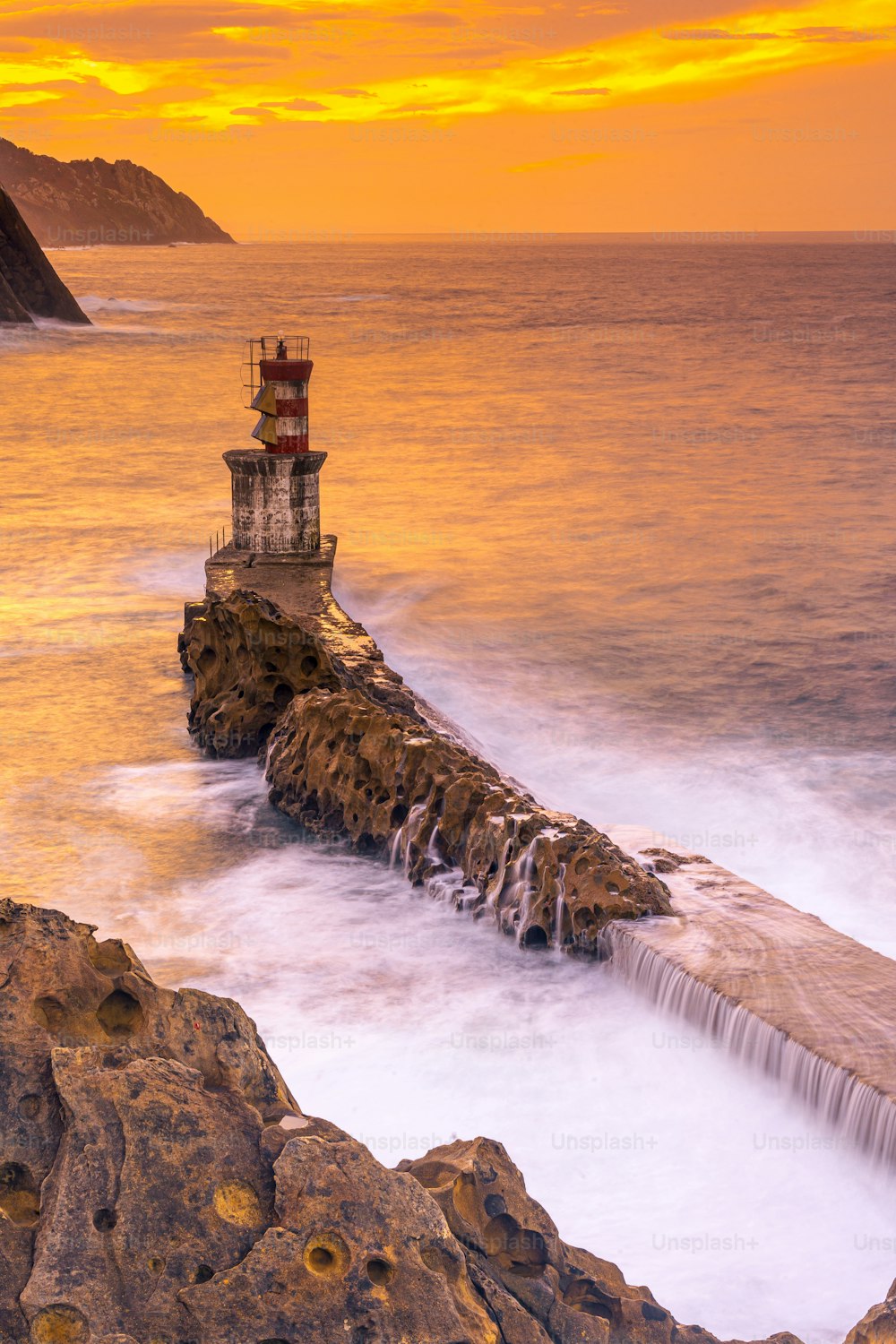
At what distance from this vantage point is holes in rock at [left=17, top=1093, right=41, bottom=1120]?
11.3ft

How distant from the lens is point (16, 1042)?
3.59 m

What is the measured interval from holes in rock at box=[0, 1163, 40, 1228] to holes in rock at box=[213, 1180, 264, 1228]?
424mm

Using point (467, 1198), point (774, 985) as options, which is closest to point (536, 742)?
point (774, 985)

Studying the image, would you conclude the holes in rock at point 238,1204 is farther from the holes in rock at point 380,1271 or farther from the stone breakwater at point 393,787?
the stone breakwater at point 393,787

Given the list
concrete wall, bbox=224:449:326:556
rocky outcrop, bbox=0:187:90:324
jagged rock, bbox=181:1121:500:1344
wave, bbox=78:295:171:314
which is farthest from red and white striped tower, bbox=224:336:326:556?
wave, bbox=78:295:171:314

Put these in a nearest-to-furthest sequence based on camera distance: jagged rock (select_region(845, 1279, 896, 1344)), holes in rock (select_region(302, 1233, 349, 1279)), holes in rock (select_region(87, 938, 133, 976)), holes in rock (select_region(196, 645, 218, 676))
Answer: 1. holes in rock (select_region(302, 1233, 349, 1279))
2. jagged rock (select_region(845, 1279, 896, 1344))
3. holes in rock (select_region(87, 938, 133, 976))
4. holes in rock (select_region(196, 645, 218, 676))

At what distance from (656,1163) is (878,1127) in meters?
1.00

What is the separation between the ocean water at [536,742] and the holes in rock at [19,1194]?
115 inches

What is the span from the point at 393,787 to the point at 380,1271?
6.23m

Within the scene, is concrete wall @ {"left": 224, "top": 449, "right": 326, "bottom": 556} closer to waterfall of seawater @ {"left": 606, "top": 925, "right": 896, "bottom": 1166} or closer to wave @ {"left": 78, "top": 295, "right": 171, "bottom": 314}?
waterfall of seawater @ {"left": 606, "top": 925, "right": 896, "bottom": 1166}

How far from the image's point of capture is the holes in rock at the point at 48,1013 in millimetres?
3697

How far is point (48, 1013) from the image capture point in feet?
12.3

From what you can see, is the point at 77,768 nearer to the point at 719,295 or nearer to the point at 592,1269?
the point at 592,1269

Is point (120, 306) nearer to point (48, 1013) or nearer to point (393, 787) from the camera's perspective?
point (393, 787)
